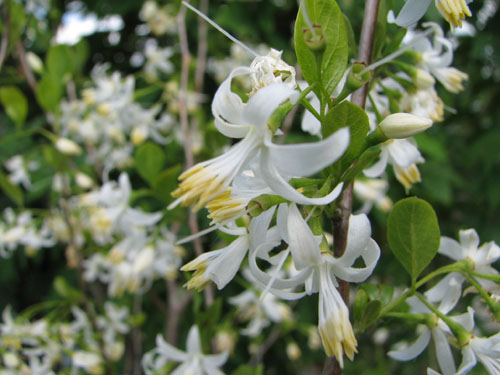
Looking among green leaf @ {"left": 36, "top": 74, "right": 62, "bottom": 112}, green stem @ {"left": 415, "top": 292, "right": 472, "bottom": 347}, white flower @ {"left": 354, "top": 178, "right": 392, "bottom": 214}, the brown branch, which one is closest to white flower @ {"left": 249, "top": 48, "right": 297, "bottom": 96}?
the brown branch

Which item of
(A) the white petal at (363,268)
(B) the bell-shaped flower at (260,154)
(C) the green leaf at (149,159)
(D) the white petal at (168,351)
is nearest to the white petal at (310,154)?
(B) the bell-shaped flower at (260,154)

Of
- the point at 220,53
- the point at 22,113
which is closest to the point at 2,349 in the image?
the point at 22,113

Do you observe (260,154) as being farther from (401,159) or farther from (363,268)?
(401,159)

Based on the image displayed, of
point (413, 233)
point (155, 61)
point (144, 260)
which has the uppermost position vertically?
point (413, 233)

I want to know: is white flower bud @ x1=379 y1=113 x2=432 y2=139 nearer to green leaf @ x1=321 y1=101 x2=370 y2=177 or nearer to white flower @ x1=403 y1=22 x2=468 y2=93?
green leaf @ x1=321 y1=101 x2=370 y2=177

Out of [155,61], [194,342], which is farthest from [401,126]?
[155,61]

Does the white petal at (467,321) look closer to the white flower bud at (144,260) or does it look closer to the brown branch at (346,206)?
the brown branch at (346,206)
